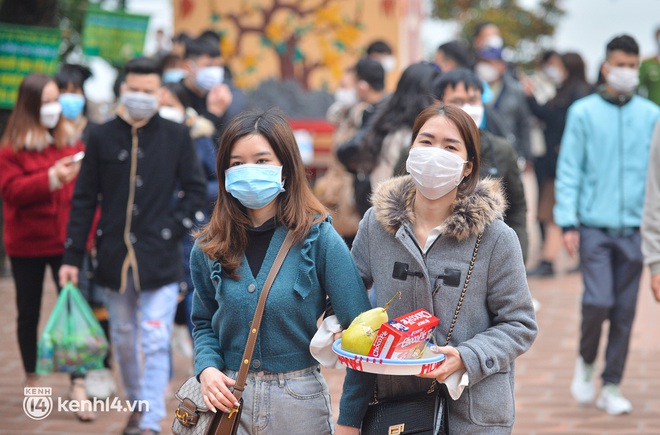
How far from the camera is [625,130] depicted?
6.64 m

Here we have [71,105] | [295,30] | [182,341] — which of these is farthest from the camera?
[295,30]

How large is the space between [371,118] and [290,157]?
3.52 meters

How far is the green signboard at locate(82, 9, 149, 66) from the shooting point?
1309cm

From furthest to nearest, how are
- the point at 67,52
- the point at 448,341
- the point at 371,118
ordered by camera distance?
1. the point at 67,52
2. the point at 371,118
3. the point at 448,341

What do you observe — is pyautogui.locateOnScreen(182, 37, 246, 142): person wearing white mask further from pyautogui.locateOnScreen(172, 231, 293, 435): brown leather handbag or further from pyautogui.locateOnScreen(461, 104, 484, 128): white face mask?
pyautogui.locateOnScreen(172, 231, 293, 435): brown leather handbag

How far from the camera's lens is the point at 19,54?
34.4 feet

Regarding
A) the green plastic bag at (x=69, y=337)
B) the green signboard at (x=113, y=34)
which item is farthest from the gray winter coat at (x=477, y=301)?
the green signboard at (x=113, y=34)

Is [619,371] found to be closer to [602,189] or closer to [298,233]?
[602,189]

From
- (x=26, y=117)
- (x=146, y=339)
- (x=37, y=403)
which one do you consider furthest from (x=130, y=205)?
(x=37, y=403)

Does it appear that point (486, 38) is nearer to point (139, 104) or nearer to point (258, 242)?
point (139, 104)

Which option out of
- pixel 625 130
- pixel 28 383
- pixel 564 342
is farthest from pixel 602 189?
pixel 28 383

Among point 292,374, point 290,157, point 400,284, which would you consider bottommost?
point 292,374

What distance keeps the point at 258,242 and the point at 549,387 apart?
13.7 feet

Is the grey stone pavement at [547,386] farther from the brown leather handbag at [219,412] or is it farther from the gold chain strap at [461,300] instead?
the gold chain strap at [461,300]
